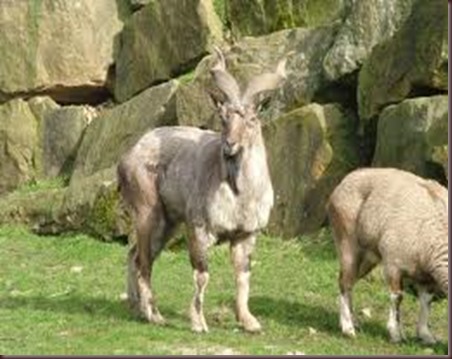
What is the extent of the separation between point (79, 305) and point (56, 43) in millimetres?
11997

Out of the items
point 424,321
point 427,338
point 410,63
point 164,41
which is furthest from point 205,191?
point 164,41

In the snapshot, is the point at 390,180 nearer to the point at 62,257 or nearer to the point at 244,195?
the point at 244,195

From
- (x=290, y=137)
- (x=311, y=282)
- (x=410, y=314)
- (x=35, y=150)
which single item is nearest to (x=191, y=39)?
(x=35, y=150)

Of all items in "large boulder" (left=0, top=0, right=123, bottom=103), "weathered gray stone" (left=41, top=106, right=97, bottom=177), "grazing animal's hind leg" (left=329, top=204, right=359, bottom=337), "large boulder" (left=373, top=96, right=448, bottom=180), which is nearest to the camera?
"grazing animal's hind leg" (left=329, top=204, right=359, bottom=337)

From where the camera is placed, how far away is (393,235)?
11.5 m

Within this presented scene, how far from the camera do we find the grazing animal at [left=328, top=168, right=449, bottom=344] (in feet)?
37.1

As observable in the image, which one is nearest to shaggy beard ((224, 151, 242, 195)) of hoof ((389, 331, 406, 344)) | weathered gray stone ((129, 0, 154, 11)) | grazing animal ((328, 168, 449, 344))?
grazing animal ((328, 168, 449, 344))

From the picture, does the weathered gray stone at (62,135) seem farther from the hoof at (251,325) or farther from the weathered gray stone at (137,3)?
the hoof at (251,325)

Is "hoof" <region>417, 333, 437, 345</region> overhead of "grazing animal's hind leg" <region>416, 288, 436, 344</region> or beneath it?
beneath

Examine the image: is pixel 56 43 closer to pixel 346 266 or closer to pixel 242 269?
pixel 242 269

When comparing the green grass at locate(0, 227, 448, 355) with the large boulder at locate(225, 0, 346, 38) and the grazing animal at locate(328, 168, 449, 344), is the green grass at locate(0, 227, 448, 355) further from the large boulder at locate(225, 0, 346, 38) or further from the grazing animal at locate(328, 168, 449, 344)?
the large boulder at locate(225, 0, 346, 38)

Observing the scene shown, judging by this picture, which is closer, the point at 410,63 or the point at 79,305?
the point at 79,305

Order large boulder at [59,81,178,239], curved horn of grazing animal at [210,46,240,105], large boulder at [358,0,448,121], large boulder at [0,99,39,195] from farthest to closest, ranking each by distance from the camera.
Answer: large boulder at [0,99,39,195] < large boulder at [59,81,178,239] < large boulder at [358,0,448,121] < curved horn of grazing animal at [210,46,240,105]

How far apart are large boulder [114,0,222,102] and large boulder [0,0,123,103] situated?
2.94ft
